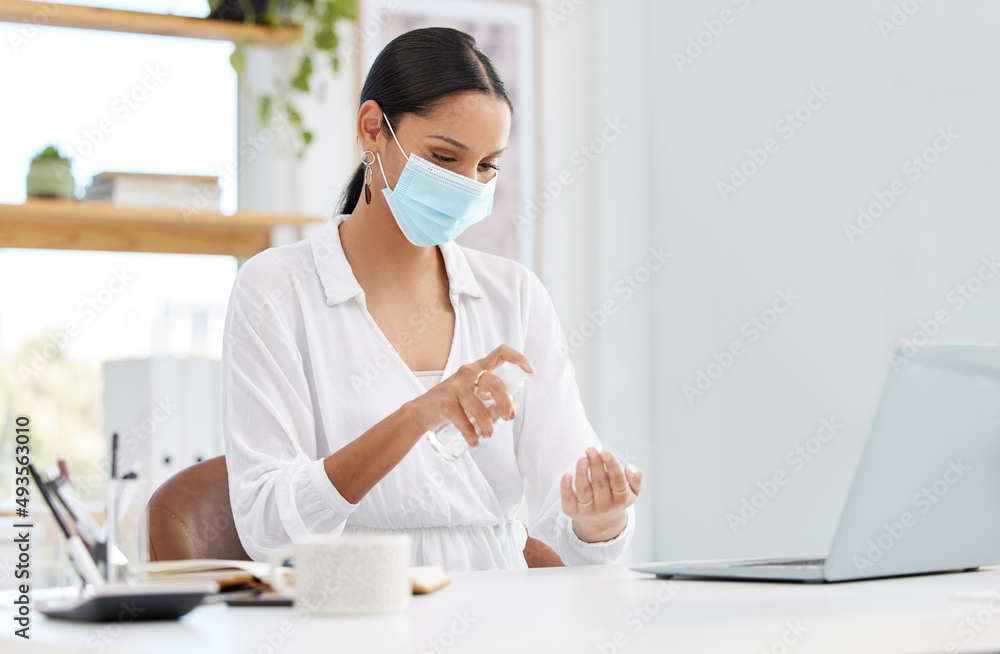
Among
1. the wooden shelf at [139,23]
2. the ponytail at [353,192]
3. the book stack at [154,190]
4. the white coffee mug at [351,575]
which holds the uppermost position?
the wooden shelf at [139,23]

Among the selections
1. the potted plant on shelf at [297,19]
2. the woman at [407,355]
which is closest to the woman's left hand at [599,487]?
the woman at [407,355]

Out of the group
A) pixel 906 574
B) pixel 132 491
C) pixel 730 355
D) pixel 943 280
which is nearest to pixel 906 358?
pixel 906 574

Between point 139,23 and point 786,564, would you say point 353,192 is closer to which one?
point 786,564

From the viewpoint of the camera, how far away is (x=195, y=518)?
1409 millimetres

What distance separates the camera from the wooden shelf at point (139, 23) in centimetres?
282

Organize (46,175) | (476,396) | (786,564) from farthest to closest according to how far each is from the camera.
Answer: (46,175) < (476,396) < (786,564)

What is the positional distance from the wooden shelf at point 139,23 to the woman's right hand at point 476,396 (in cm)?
204

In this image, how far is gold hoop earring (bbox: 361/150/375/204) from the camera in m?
1.66

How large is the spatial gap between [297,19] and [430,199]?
1657 millimetres

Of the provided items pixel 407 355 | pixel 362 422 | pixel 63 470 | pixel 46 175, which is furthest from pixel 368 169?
pixel 46 175

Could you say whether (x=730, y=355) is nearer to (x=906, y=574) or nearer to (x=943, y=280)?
(x=943, y=280)

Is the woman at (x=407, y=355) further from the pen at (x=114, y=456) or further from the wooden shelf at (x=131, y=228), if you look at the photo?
the wooden shelf at (x=131, y=228)

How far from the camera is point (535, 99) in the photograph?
342cm

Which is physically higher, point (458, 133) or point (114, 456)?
point (458, 133)
